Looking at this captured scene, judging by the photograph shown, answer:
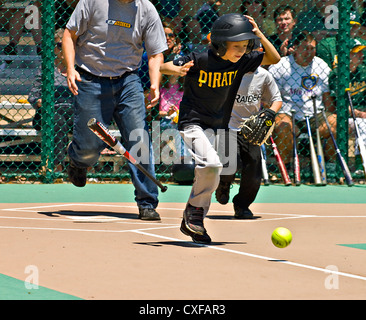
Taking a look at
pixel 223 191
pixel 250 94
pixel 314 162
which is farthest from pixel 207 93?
pixel 314 162

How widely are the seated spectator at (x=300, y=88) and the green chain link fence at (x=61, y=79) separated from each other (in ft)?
0.44

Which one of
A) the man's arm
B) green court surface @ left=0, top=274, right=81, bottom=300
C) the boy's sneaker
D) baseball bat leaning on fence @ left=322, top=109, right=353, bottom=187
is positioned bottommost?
the boy's sneaker

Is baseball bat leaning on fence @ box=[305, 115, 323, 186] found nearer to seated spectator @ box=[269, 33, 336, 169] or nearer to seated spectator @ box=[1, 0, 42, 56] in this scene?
seated spectator @ box=[269, 33, 336, 169]

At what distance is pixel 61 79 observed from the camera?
451 inches

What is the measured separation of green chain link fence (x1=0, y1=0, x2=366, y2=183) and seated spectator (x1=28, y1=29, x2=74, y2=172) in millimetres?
14

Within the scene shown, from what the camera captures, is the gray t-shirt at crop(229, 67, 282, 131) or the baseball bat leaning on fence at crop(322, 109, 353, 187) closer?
the gray t-shirt at crop(229, 67, 282, 131)

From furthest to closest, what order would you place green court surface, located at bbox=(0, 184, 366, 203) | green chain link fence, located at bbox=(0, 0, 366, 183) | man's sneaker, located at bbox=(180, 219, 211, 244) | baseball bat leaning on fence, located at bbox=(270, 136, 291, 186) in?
baseball bat leaning on fence, located at bbox=(270, 136, 291, 186), green chain link fence, located at bbox=(0, 0, 366, 183), green court surface, located at bbox=(0, 184, 366, 203), man's sneaker, located at bbox=(180, 219, 211, 244)

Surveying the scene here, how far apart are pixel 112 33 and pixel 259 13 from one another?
16.9 feet

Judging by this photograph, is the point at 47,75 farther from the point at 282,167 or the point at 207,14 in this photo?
the point at 282,167

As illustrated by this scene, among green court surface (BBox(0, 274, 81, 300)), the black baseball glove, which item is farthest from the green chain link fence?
green court surface (BBox(0, 274, 81, 300))

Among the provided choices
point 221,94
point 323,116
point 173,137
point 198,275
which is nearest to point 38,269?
point 198,275

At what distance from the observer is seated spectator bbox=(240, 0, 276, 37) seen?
39.3 feet

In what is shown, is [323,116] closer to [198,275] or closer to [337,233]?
[337,233]
